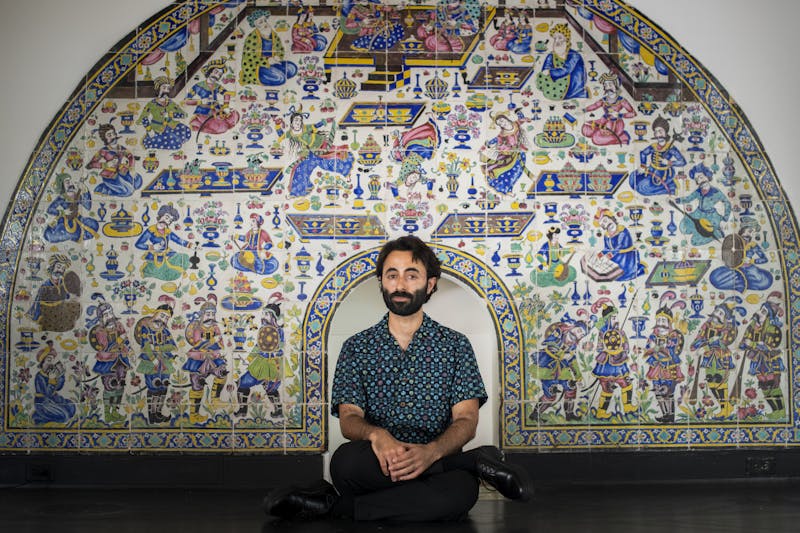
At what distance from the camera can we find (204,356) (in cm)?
536

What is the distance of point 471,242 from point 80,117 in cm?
272

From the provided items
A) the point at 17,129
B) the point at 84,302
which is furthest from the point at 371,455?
the point at 17,129

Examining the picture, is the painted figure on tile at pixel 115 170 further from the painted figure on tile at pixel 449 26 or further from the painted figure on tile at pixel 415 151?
the painted figure on tile at pixel 449 26

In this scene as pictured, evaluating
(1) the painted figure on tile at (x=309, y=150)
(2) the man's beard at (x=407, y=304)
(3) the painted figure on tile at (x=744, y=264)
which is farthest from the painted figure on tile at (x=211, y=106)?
(3) the painted figure on tile at (x=744, y=264)

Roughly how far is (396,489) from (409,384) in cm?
50

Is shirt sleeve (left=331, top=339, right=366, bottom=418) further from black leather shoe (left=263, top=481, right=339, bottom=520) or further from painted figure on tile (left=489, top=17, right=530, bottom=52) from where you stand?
painted figure on tile (left=489, top=17, right=530, bottom=52)

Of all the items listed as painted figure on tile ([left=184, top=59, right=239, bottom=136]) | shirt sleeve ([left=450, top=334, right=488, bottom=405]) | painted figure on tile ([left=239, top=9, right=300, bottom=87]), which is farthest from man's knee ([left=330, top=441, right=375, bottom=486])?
painted figure on tile ([left=239, top=9, right=300, bottom=87])

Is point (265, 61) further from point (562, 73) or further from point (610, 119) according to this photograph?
point (610, 119)

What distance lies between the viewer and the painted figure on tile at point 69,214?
5.42m

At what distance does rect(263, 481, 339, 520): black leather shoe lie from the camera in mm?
3877

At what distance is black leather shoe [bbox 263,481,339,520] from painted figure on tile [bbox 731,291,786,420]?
298 cm

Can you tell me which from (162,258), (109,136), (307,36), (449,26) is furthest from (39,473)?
(449,26)

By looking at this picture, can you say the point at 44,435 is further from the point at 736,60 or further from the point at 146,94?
the point at 736,60

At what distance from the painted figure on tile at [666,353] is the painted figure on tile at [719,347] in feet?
0.40
